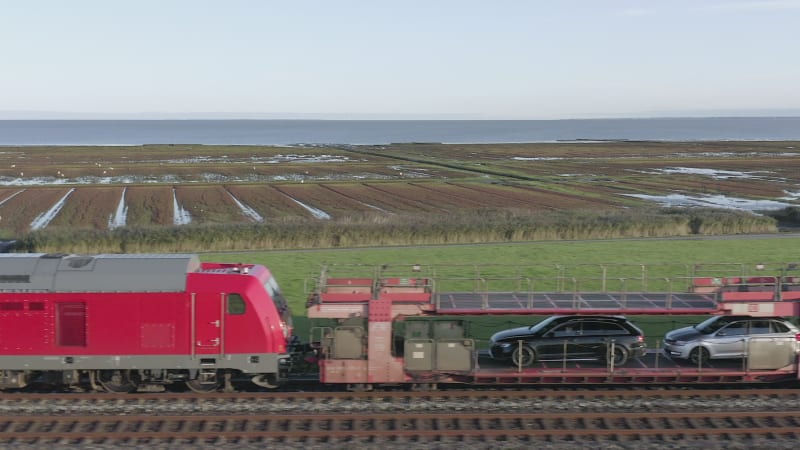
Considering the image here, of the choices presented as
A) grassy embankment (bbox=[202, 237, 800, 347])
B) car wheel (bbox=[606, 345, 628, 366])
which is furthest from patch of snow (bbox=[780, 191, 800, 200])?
car wheel (bbox=[606, 345, 628, 366])

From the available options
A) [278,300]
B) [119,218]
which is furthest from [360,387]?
[119,218]

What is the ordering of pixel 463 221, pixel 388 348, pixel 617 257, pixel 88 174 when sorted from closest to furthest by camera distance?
pixel 388 348 < pixel 617 257 < pixel 463 221 < pixel 88 174

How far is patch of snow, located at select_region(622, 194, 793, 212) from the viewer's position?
62.3 metres

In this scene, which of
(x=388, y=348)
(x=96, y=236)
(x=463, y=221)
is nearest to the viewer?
(x=388, y=348)

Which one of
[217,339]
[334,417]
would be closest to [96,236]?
[217,339]

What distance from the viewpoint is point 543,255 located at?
34688mm

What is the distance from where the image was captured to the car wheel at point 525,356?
1738 cm

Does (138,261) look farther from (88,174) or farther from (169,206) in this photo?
(88,174)

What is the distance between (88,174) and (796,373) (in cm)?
9006

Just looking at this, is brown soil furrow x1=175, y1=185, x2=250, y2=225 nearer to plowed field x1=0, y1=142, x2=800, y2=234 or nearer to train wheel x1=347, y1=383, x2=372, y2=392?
plowed field x1=0, y1=142, x2=800, y2=234

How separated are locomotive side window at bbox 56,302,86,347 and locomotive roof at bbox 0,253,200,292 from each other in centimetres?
40

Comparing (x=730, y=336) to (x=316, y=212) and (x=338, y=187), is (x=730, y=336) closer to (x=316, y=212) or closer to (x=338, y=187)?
(x=316, y=212)

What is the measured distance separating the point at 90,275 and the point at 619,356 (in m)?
12.5

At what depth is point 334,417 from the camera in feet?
50.8
